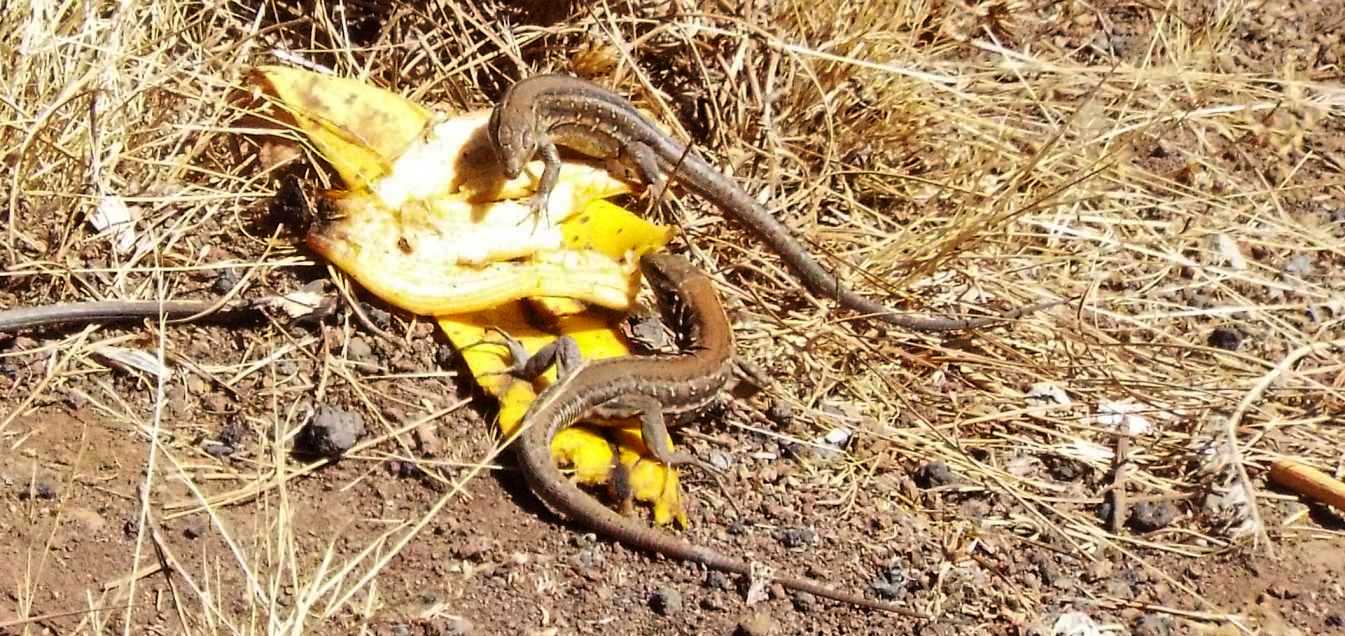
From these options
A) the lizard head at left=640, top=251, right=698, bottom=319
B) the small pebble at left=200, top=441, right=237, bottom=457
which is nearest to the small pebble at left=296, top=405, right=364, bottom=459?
the small pebble at left=200, top=441, right=237, bottom=457

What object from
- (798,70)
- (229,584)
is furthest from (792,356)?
(229,584)

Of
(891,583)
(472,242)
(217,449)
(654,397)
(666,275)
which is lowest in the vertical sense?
(891,583)

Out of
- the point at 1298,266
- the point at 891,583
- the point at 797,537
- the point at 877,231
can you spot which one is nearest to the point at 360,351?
the point at 797,537

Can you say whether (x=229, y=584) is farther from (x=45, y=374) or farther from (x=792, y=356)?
(x=792, y=356)

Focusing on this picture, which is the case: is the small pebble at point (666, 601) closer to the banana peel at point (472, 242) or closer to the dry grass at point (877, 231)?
the banana peel at point (472, 242)

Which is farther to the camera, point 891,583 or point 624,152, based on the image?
point 624,152

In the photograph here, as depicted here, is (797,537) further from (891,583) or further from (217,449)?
(217,449)
